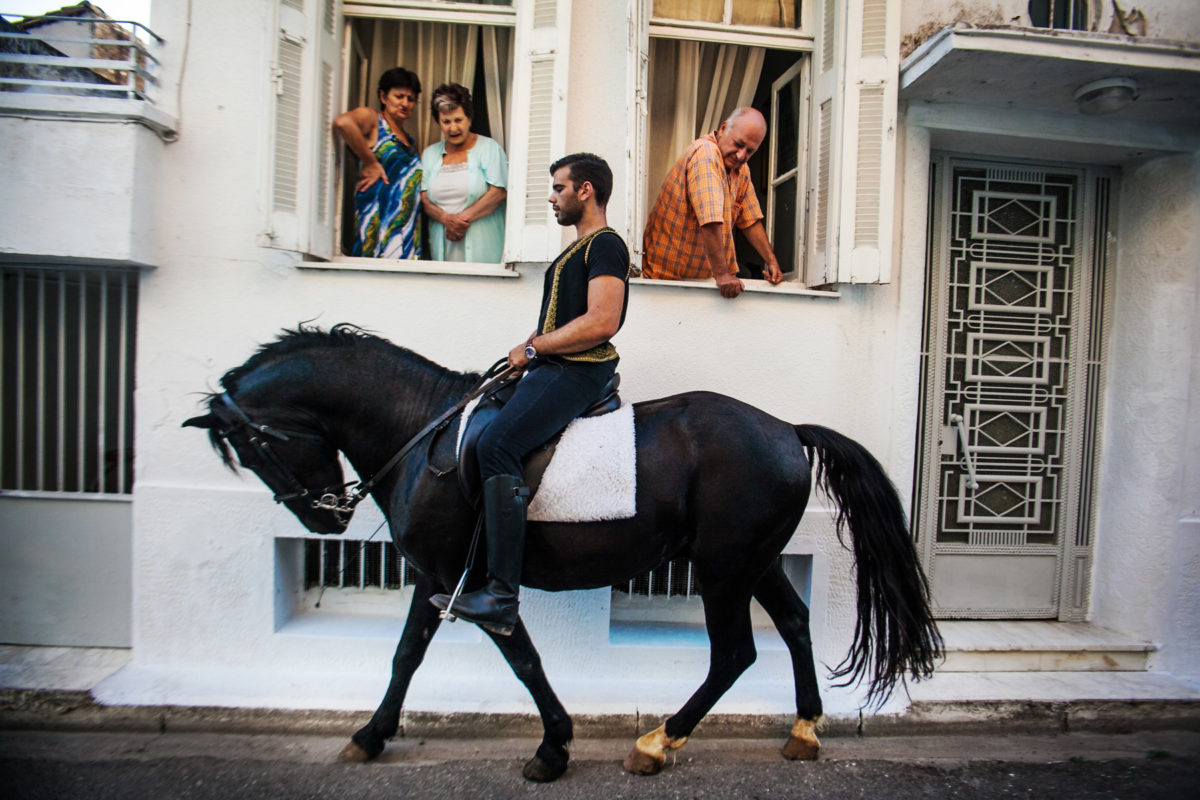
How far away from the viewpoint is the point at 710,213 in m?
3.82

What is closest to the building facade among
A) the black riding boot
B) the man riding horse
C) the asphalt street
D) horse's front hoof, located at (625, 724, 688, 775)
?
the asphalt street

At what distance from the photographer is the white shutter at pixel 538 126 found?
149 inches

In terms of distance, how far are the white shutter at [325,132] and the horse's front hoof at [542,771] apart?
2.81 metres

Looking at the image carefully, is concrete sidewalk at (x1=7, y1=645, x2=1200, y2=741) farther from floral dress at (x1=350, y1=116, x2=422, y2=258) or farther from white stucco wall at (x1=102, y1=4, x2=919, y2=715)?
floral dress at (x1=350, y1=116, x2=422, y2=258)

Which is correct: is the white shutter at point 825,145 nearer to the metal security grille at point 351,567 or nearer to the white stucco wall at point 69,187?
the metal security grille at point 351,567

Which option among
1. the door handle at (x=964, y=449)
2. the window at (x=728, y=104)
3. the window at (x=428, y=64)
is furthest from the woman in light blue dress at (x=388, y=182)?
the door handle at (x=964, y=449)

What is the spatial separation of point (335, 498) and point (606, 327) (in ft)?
4.41

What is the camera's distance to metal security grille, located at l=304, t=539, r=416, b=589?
4.11 meters

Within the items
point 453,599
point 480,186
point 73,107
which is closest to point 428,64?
point 480,186

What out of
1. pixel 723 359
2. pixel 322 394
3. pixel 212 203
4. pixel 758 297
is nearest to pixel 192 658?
pixel 322 394

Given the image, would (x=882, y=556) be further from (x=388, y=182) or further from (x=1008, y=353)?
(x=388, y=182)

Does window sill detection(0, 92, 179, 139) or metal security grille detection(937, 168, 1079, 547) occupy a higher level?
window sill detection(0, 92, 179, 139)

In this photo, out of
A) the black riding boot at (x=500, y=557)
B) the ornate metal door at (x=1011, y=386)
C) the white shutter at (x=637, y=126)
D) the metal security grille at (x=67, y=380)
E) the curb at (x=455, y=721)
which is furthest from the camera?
the ornate metal door at (x=1011, y=386)

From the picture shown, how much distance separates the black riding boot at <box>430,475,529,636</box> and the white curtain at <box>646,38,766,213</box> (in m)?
2.73
